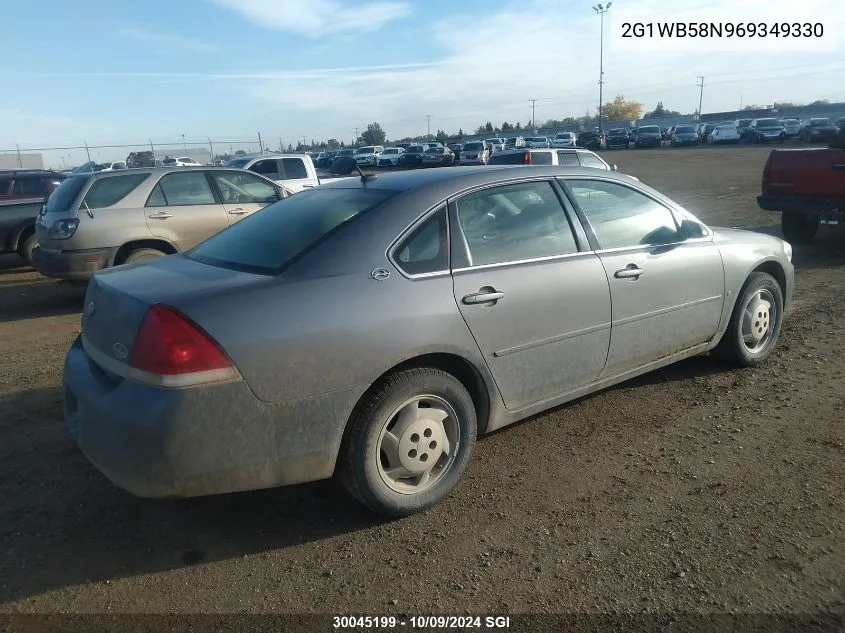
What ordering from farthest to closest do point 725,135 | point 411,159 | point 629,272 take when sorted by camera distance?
point 725,135, point 411,159, point 629,272

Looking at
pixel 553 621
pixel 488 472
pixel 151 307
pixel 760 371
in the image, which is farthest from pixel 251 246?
pixel 760 371

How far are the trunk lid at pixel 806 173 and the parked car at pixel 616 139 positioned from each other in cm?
4855

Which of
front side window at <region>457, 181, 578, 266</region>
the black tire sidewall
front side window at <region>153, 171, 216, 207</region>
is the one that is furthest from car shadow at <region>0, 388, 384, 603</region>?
front side window at <region>153, 171, 216, 207</region>

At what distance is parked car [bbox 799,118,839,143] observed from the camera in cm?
4131

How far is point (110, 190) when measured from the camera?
318 inches

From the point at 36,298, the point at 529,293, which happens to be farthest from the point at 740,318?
the point at 36,298

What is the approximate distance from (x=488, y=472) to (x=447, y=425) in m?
0.52

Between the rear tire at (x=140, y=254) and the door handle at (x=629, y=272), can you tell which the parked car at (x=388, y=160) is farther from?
the door handle at (x=629, y=272)

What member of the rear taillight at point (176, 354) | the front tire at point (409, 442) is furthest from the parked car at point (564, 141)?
the rear taillight at point (176, 354)

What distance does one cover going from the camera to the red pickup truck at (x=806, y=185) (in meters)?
9.36

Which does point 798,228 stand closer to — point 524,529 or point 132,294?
point 524,529

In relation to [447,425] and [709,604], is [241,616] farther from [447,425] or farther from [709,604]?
[709,604]

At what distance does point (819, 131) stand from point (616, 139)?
619 inches

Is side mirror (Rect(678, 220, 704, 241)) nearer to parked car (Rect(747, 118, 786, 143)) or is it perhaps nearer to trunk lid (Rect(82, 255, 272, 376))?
trunk lid (Rect(82, 255, 272, 376))
